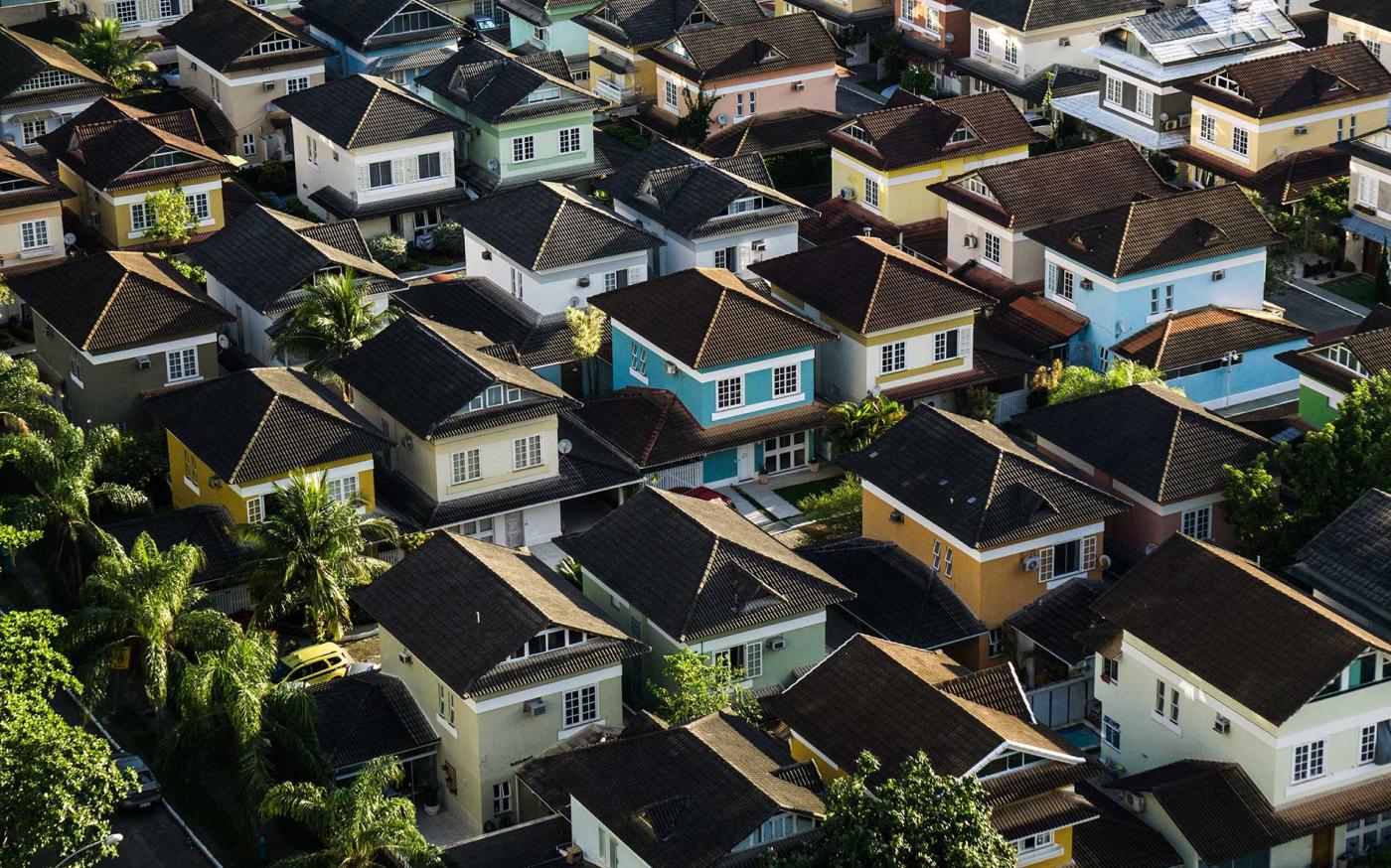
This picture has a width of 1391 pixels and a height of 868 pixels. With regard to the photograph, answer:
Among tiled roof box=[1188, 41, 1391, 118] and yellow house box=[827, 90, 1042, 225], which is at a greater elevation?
tiled roof box=[1188, 41, 1391, 118]

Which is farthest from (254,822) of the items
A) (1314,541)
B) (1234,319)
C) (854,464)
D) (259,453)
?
(1234,319)

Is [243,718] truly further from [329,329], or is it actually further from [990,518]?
[329,329]

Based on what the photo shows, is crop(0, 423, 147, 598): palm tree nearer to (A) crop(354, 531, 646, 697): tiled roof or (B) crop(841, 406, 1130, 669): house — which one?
(A) crop(354, 531, 646, 697): tiled roof

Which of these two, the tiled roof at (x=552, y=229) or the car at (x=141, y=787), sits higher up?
the tiled roof at (x=552, y=229)

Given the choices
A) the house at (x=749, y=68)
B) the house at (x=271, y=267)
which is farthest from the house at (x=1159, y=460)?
the house at (x=749, y=68)

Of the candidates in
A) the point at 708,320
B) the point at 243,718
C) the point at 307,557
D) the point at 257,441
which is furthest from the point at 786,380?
the point at 243,718

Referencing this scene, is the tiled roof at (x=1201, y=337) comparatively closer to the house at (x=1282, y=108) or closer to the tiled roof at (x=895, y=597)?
the house at (x=1282, y=108)

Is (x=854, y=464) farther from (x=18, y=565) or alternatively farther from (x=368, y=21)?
(x=368, y=21)

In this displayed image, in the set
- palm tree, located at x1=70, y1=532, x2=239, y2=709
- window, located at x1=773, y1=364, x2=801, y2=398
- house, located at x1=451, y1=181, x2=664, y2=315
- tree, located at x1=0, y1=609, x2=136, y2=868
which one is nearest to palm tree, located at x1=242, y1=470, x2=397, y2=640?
palm tree, located at x1=70, y1=532, x2=239, y2=709
